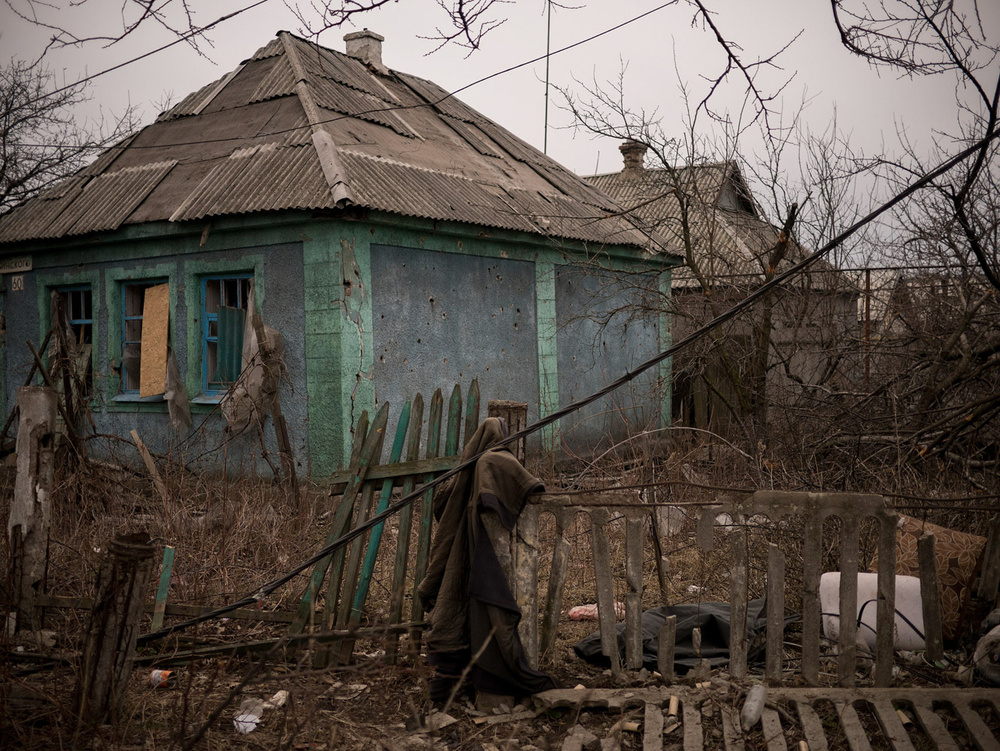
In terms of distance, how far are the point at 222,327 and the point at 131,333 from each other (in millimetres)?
1674

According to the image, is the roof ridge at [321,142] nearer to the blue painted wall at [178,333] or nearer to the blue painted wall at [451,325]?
the blue painted wall at [451,325]

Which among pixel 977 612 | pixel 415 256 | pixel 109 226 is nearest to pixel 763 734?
pixel 977 612

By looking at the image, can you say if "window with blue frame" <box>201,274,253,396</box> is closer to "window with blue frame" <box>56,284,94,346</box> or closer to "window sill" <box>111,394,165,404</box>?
"window sill" <box>111,394,165,404</box>

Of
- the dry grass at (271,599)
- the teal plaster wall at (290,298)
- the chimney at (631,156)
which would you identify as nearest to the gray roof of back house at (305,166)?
the teal plaster wall at (290,298)

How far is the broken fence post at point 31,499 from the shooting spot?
187 inches

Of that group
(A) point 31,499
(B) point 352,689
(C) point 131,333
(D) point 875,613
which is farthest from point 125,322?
(D) point 875,613

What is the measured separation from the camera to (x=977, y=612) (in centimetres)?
461

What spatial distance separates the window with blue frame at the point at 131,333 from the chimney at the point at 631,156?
12447mm

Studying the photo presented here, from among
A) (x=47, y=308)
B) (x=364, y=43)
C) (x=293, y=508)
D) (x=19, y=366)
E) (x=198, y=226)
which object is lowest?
(x=293, y=508)

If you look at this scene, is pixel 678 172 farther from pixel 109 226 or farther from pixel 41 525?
pixel 41 525

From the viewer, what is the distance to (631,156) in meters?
23.2

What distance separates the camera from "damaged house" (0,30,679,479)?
9.21 metres

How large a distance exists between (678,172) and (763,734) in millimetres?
7170

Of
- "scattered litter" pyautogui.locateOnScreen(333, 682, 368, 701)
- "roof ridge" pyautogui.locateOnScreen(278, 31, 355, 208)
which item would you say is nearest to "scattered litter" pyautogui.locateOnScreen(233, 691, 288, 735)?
"scattered litter" pyautogui.locateOnScreen(333, 682, 368, 701)
